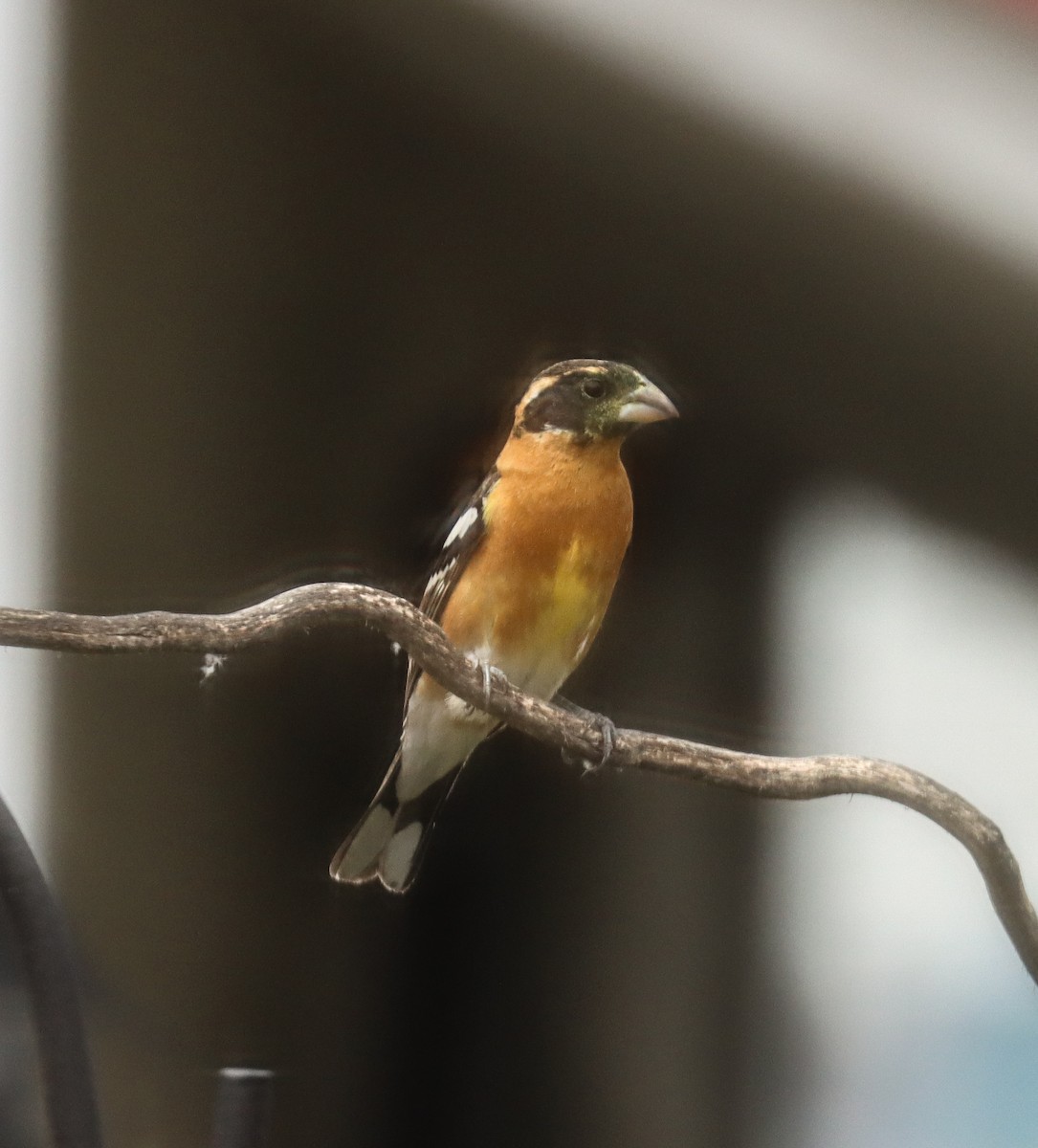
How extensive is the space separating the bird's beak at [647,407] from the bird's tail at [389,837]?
298 millimetres

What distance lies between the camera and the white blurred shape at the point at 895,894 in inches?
38.2

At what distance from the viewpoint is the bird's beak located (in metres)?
0.94

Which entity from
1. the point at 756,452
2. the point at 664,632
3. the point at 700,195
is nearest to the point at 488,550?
the point at 664,632

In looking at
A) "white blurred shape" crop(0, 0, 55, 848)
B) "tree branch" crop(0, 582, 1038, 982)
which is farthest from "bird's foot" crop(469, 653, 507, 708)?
"white blurred shape" crop(0, 0, 55, 848)

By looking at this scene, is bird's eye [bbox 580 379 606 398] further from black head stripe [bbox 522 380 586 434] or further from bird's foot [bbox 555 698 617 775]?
bird's foot [bbox 555 698 617 775]

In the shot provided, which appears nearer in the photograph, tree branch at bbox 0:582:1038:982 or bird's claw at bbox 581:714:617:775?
tree branch at bbox 0:582:1038:982

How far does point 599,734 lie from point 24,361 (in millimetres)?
463

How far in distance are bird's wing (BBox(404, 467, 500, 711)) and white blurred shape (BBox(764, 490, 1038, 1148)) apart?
0.28 m

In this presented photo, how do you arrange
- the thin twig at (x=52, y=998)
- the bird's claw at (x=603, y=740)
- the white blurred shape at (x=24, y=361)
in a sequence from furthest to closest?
the bird's claw at (x=603, y=740)
the white blurred shape at (x=24, y=361)
the thin twig at (x=52, y=998)

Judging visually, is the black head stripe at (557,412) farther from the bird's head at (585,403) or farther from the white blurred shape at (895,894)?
the white blurred shape at (895,894)

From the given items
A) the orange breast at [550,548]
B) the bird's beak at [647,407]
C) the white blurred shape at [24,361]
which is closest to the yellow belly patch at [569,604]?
the orange breast at [550,548]

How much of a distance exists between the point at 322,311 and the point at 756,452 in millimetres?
395

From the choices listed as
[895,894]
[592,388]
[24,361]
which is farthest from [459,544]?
[895,894]

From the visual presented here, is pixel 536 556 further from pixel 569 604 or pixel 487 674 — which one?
pixel 487 674
